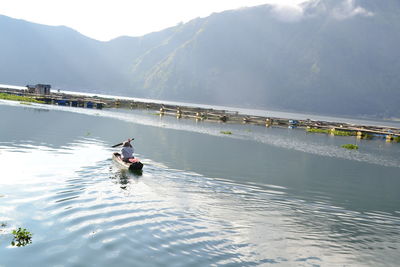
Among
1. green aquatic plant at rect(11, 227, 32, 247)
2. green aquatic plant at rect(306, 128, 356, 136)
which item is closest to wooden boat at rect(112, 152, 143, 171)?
green aquatic plant at rect(11, 227, 32, 247)

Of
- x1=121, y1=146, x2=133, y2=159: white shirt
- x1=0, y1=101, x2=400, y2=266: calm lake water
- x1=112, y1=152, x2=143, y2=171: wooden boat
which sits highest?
x1=121, y1=146, x2=133, y2=159: white shirt

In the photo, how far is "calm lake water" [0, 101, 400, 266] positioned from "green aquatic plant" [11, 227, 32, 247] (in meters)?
0.23

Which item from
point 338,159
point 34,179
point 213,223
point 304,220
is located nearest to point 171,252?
point 213,223

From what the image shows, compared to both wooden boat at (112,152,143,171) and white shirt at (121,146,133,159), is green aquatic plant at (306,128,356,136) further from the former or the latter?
wooden boat at (112,152,143,171)

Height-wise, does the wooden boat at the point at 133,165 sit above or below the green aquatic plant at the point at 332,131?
below

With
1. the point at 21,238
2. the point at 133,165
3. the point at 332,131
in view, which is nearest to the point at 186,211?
the point at 21,238

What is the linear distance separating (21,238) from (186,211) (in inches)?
306

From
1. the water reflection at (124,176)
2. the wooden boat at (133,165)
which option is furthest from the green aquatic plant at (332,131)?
the water reflection at (124,176)

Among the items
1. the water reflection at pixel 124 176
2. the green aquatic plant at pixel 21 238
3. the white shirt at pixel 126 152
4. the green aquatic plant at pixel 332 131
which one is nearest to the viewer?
the green aquatic plant at pixel 21 238

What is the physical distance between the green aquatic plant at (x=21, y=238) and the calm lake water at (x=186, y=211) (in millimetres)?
234

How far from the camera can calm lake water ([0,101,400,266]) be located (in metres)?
13.2

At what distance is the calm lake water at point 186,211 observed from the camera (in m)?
13.2

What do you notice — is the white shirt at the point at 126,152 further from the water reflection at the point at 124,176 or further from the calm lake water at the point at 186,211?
the calm lake water at the point at 186,211

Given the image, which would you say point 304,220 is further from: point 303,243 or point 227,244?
point 227,244
